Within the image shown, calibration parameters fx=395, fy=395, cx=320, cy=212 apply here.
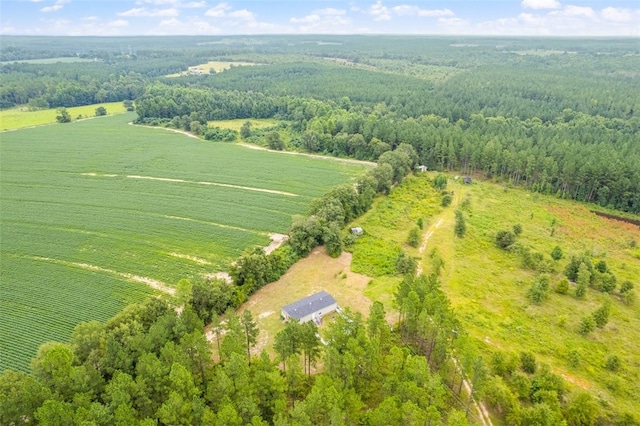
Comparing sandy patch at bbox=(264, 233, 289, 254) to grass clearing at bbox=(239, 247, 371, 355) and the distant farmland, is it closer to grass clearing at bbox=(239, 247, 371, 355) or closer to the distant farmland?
the distant farmland

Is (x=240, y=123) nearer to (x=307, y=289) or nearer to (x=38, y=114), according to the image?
(x=38, y=114)

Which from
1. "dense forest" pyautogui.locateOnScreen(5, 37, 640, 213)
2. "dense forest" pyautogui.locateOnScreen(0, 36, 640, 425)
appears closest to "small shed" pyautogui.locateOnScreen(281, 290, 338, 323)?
"dense forest" pyautogui.locateOnScreen(0, 36, 640, 425)

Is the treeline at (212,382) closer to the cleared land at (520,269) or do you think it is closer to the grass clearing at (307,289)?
the grass clearing at (307,289)

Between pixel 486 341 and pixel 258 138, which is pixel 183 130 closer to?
pixel 258 138

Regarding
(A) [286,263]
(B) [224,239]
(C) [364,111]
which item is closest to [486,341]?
(A) [286,263]

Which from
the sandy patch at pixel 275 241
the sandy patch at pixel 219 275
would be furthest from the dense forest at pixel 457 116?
the sandy patch at pixel 219 275
